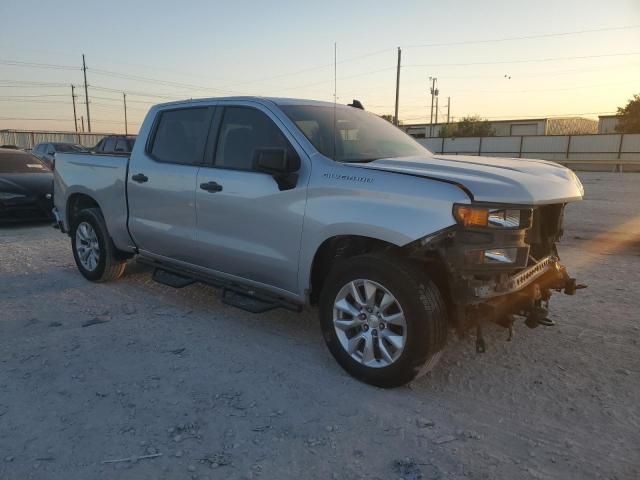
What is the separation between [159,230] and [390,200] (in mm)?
2560

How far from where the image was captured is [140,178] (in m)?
5.04

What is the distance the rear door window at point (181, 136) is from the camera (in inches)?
181

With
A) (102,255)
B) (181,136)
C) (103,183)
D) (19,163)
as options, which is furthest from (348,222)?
(19,163)

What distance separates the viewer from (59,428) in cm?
294

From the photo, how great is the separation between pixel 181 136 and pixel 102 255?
70.0 inches

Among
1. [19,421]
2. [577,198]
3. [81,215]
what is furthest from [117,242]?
[577,198]

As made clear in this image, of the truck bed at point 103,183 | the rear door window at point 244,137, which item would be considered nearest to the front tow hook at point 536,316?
the rear door window at point 244,137

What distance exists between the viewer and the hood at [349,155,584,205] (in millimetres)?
3031

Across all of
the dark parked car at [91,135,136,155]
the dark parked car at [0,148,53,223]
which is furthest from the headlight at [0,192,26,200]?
the dark parked car at [91,135,136,155]

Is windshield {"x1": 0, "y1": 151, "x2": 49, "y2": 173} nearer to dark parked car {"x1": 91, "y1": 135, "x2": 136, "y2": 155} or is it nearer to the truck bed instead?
dark parked car {"x1": 91, "y1": 135, "x2": 136, "y2": 155}

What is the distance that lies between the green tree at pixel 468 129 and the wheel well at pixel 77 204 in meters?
60.6

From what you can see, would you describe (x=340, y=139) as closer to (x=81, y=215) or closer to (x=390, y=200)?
(x=390, y=200)

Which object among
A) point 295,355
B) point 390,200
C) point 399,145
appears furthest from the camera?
point 399,145

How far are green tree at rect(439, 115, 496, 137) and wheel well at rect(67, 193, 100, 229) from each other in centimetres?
6065
